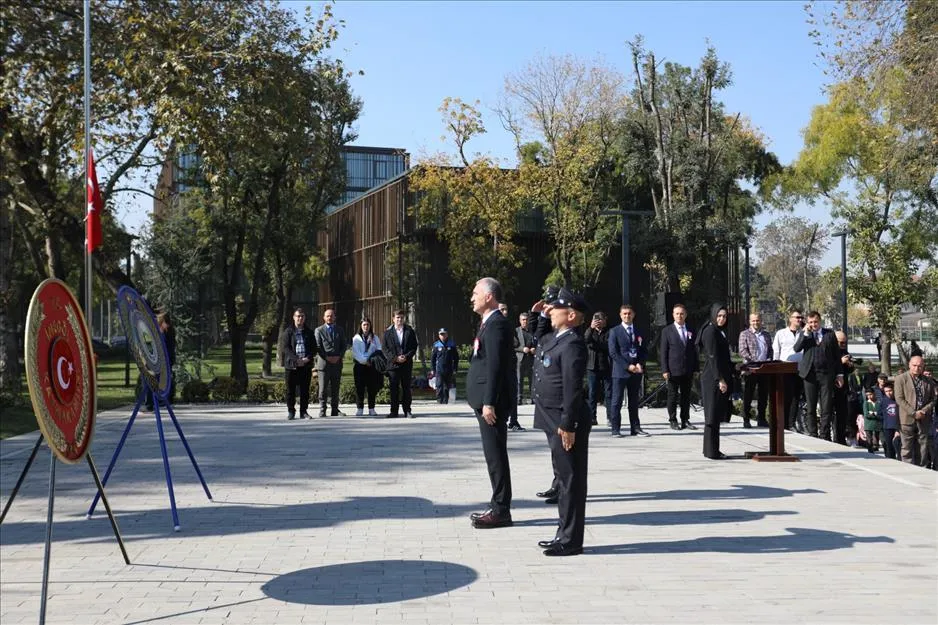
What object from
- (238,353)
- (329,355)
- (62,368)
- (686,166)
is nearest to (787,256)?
(686,166)

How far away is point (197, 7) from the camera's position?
21.2m

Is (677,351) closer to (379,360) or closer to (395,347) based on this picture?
(395,347)

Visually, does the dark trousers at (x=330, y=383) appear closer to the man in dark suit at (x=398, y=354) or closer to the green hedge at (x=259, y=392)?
the man in dark suit at (x=398, y=354)

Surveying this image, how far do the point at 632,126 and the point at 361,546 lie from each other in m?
37.7

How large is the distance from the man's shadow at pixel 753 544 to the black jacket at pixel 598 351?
880 centimetres

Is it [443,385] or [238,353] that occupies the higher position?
[238,353]

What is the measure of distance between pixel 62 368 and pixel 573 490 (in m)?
3.36

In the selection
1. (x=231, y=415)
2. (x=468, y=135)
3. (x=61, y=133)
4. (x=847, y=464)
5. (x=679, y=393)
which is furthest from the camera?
(x=468, y=135)

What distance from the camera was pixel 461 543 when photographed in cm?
747

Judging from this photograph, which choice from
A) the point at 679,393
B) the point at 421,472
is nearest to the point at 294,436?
the point at 421,472

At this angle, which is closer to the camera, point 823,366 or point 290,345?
point 823,366

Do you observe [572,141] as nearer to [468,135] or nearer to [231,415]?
[468,135]

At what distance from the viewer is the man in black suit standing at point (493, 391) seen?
791cm

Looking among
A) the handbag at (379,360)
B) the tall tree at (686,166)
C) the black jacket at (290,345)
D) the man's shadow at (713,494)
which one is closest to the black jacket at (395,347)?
the handbag at (379,360)
